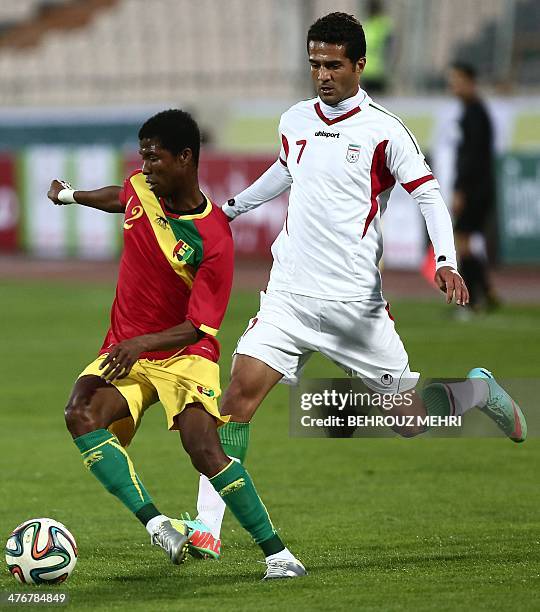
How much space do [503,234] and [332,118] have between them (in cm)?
1265

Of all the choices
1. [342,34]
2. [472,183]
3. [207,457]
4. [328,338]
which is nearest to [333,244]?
[328,338]

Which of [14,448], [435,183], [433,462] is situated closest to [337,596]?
[435,183]

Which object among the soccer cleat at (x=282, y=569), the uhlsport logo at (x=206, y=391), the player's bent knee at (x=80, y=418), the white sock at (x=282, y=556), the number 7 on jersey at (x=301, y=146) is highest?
the number 7 on jersey at (x=301, y=146)

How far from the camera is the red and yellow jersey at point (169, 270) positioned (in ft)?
17.1

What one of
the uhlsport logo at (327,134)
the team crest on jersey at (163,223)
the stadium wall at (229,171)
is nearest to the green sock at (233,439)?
the team crest on jersey at (163,223)

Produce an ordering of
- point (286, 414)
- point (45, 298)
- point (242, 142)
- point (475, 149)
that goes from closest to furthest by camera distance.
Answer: point (286, 414) < point (475, 149) < point (45, 298) < point (242, 142)

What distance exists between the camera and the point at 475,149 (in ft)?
46.0

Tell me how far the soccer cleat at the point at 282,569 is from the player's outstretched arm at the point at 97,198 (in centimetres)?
153

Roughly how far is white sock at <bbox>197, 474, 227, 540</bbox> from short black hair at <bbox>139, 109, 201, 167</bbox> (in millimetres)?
1339

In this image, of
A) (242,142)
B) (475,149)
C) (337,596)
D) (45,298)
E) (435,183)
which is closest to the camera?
(337,596)

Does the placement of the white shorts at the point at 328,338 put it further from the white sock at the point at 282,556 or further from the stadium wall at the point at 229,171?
the stadium wall at the point at 229,171

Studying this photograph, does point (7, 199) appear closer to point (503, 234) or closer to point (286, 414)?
point (503, 234)

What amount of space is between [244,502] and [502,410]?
167 cm

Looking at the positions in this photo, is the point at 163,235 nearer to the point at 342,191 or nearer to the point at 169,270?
the point at 169,270
